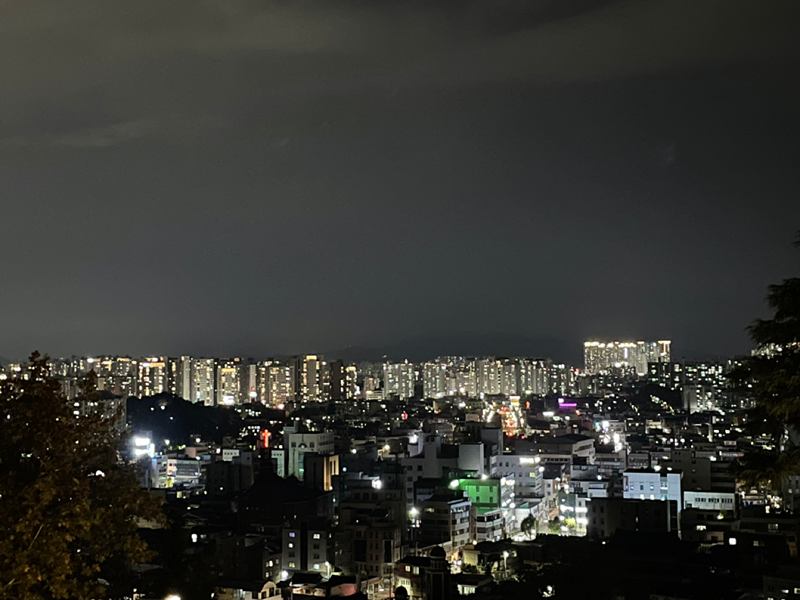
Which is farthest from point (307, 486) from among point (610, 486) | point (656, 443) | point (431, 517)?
point (656, 443)

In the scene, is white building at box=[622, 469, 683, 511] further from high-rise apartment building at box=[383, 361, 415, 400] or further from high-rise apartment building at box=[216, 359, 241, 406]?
high-rise apartment building at box=[383, 361, 415, 400]

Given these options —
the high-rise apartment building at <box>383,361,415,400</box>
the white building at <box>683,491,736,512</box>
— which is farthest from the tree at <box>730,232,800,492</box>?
the high-rise apartment building at <box>383,361,415,400</box>

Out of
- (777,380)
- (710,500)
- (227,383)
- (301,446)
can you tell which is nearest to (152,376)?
(227,383)

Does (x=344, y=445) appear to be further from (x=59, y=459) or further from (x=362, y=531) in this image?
(x=59, y=459)

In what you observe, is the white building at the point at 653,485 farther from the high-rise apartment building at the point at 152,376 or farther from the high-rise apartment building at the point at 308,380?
the high-rise apartment building at the point at 308,380

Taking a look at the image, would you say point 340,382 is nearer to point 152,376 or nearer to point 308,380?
point 308,380

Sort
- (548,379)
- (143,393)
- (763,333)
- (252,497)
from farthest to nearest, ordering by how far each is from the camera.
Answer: (548,379)
(143,393)
(252,497)
(763,333)
